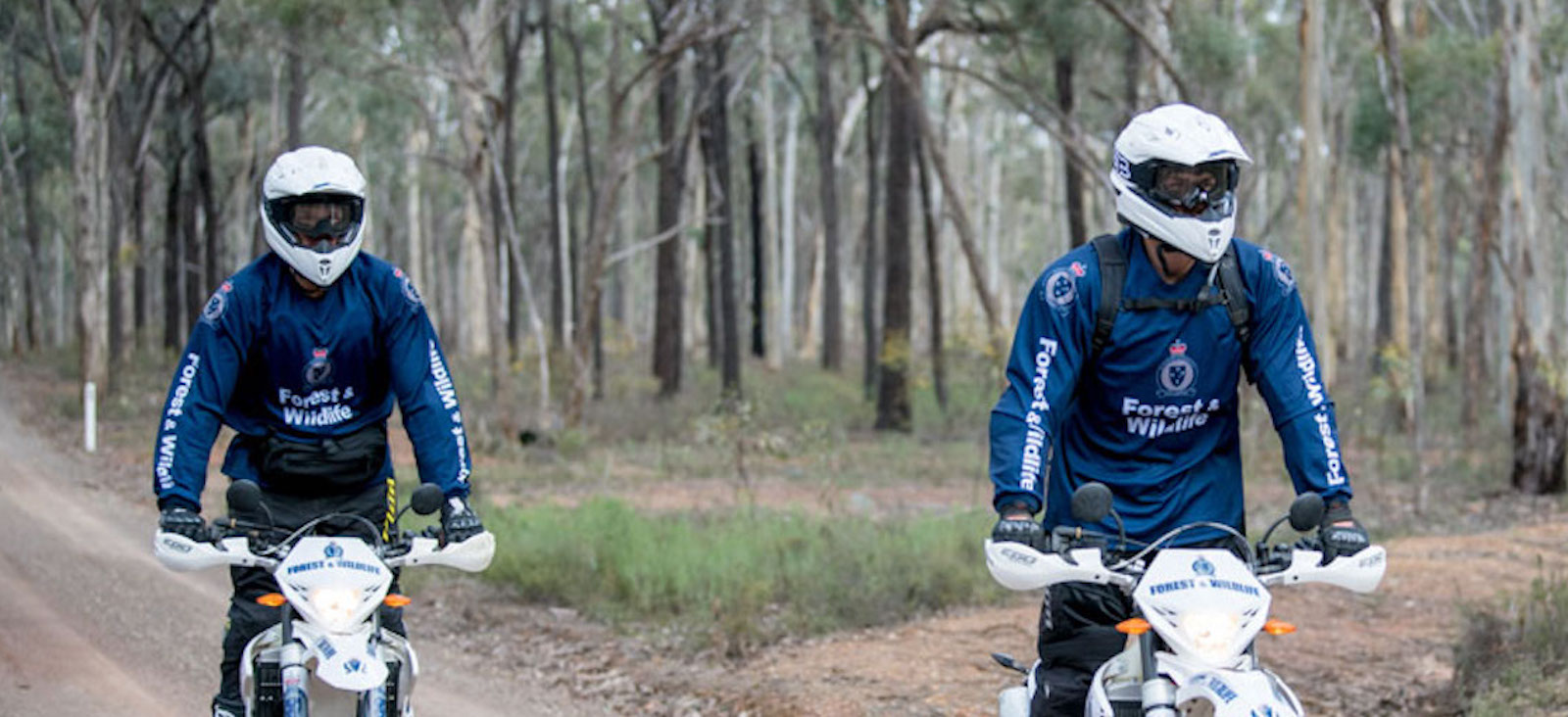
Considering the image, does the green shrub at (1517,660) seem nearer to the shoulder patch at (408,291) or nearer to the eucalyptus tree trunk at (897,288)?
the shoulder patch at (408,291)

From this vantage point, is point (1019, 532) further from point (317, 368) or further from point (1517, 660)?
point (1517, 660)

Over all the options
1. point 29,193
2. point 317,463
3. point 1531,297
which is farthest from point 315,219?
point 29,193

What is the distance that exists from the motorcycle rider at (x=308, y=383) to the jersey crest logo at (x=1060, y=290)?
1.96 metres

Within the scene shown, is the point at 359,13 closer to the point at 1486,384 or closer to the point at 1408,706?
the point at 1408,706

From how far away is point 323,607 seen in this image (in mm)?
4867

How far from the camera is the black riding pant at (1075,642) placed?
16.0 ft

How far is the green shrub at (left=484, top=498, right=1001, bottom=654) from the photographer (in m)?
11.4

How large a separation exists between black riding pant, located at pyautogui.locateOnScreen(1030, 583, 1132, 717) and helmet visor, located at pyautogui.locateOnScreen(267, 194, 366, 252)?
2.53 meters

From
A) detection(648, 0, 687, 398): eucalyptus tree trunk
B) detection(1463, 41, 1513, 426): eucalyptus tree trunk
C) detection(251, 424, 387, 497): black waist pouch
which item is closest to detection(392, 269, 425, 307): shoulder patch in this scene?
detection(251, 424, 387, 497): black waist pouch

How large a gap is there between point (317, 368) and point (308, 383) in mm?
57

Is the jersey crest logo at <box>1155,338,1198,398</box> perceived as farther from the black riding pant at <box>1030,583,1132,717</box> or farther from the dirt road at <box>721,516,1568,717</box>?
the dirt road at <box>721,516,1568,717</box>

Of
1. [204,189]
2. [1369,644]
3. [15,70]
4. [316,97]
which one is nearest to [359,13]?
[204,189]

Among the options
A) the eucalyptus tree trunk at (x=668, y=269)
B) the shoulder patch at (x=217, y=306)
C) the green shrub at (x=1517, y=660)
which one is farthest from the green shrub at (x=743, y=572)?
the eucalyptus tree trunk at (x=668, y=269)

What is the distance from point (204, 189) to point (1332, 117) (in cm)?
2616
